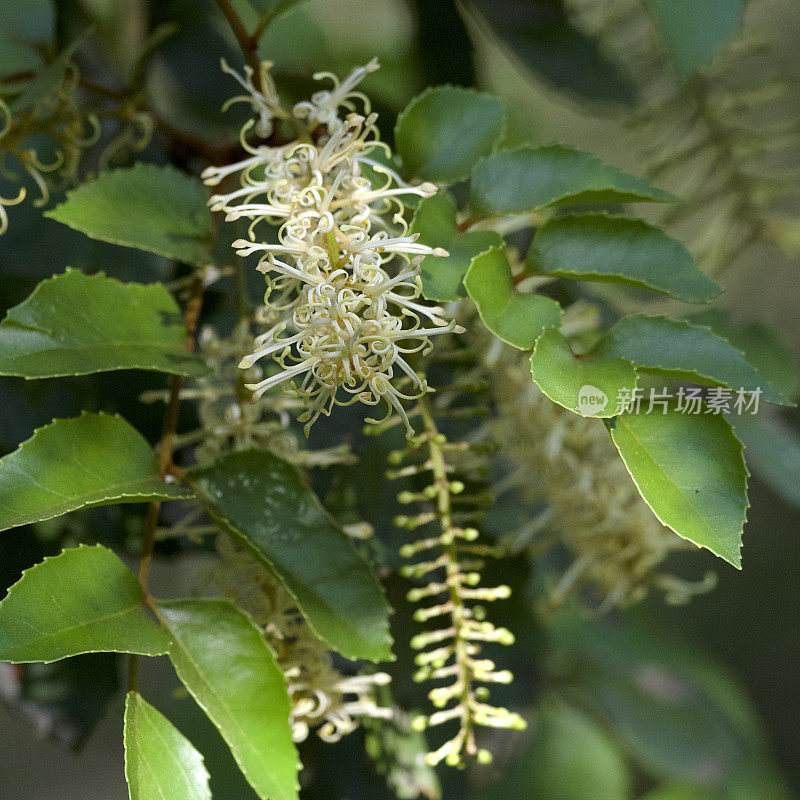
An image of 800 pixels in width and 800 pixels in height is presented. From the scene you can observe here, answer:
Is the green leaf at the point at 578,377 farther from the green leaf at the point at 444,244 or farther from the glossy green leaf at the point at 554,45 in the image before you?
the glossy green leaf at the point at 554,45

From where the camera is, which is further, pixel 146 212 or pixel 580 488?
pixel 580 488

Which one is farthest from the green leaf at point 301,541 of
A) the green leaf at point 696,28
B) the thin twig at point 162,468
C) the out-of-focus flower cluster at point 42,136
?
the green leaf at point 696,28

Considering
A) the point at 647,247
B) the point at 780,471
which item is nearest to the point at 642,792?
the point at 780,471

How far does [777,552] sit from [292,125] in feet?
2.61

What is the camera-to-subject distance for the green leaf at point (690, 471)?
7.9 inches

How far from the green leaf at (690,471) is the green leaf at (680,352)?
0.04ft

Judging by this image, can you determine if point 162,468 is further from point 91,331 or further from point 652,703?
point 652,703

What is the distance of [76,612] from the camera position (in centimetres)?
22

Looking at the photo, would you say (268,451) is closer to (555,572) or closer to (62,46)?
(62,46)

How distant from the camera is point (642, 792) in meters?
0.72

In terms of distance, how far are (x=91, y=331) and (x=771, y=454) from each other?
0.37 m

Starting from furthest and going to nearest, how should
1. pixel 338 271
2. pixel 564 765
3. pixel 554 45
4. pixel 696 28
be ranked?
pixel 564 765
pixel 554 45
pixel 696 28
pixel 338 271

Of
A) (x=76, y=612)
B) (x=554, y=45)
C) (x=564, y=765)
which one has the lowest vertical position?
(x=564, y=765)

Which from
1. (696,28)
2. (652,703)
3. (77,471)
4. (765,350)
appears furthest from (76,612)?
(652,703)
